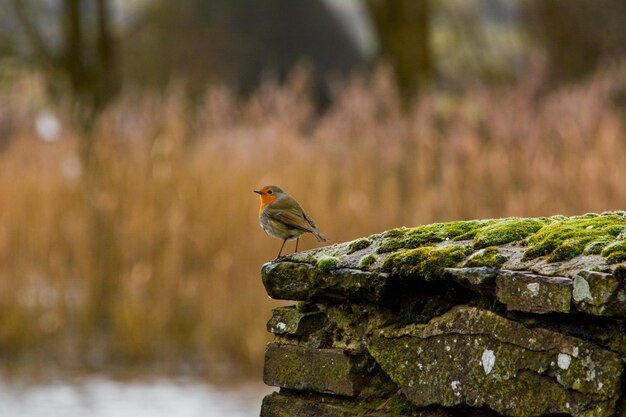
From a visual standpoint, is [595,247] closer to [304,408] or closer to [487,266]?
[487,266]

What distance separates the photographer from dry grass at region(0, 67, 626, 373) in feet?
21.5

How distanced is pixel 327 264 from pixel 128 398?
4.26 metres

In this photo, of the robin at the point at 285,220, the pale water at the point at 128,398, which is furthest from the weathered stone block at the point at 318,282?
the pale water at the point at 128,398

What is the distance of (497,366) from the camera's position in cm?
169

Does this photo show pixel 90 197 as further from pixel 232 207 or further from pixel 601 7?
pixel 601 7

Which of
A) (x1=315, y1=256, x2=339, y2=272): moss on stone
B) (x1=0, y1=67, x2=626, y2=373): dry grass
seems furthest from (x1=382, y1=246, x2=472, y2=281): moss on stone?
(x1=0, y1=67, x2=626, y2=373): dry grass

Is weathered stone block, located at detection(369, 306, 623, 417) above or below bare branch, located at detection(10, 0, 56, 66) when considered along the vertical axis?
below

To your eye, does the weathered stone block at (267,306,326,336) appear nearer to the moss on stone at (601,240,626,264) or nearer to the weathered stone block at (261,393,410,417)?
the weathered stone block at (261,393,410,417)

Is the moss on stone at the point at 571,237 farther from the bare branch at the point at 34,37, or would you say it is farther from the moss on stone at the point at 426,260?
the bare branch at the point at 34,37

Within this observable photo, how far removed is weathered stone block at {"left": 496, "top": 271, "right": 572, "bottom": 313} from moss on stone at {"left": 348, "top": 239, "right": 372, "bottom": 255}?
42cm

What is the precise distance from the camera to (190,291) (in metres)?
6.64

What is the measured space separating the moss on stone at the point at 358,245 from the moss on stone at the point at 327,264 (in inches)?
3.5

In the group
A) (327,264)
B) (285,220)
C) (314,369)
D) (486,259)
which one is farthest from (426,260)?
(285,220)

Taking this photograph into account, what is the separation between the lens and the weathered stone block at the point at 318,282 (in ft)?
6.22
